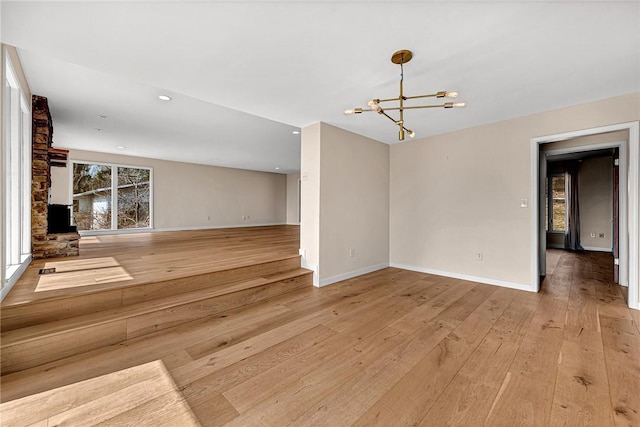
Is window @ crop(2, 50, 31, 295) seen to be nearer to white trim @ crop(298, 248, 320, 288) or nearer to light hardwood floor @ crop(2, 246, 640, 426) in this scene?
light hardwood floor @ crop(2, 246, 640, 426)

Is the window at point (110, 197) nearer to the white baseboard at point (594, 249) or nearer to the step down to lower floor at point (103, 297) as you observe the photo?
the step down to lower floor at point (103, 297)

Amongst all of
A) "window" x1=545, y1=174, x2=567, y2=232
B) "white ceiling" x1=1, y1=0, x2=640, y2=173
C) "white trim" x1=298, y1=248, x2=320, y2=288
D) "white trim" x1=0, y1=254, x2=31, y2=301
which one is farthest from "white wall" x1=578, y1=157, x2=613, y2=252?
"white trim" x1=0, y1=254, x2=31, y2=301

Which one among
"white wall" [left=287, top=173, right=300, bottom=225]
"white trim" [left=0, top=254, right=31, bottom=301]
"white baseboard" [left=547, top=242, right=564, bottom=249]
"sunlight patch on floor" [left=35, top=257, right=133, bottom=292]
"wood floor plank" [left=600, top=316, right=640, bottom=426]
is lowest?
"wood floor plank" [left=600, top=316, right=640, bottom=426]

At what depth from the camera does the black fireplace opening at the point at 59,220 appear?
4137 mm

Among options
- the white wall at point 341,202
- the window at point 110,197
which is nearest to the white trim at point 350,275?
the white wall at point 341,202

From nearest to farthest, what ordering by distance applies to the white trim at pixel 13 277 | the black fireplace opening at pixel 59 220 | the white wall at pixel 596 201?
the white trim at pixel 13 277 → the black fireplace opening at pixel 59 220 → the white wall at pixel 596 201

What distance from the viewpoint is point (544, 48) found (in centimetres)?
208

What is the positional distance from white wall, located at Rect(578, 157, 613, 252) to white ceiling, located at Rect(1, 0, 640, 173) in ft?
17.6

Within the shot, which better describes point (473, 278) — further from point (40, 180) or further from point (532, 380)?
point (40, 180)

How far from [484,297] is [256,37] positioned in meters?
3.82

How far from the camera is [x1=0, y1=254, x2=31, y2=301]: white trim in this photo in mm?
2199

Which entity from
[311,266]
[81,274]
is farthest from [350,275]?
[81,274]

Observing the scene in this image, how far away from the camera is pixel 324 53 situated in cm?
214

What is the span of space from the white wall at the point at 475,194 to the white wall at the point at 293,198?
20.8 ft
